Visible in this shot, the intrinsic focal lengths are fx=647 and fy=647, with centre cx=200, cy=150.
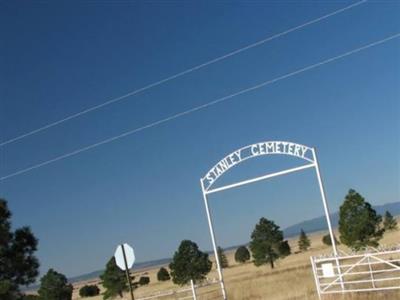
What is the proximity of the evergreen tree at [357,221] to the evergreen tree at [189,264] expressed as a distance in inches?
499

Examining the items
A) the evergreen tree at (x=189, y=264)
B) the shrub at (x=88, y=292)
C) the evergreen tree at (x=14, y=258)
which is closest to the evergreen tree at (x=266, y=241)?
the evergreen tree at (x=189, y=264)

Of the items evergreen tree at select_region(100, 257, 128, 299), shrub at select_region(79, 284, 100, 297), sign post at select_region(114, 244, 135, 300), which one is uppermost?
sign post at select_region(114, 244, 135, 300)

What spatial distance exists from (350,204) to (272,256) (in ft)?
47.1

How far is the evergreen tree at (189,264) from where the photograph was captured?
1772 inches

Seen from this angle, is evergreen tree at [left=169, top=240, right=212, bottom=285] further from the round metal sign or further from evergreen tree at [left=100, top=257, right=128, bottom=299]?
the round metal sign

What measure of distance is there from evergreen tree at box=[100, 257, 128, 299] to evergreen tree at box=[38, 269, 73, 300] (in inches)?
131

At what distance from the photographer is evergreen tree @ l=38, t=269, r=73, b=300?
146 feet

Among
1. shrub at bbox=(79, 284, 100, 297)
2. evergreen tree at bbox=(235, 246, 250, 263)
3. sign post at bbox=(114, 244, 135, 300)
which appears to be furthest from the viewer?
evergreen tree at bbox=(235, 246, 250, 263)

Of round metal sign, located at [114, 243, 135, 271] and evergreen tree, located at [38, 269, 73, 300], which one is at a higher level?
round metal sign, located at [114, 243, 135, 271]

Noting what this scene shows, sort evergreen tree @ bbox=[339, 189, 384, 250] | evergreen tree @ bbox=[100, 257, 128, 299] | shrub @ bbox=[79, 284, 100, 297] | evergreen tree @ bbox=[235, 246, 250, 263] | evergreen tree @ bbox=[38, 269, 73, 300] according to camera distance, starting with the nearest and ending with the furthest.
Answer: evergreen tree @ bbox=[339, 189, 384, 250] < evergreen tree @ bbox=[38, 269, 73, 300] < evergreen tree @ bbox=[100, 257, 128, 299] < shrub @ bbox=[79, 284, 100, 297] < evergreen tree @ bbox=[235, 246, 250, 263]

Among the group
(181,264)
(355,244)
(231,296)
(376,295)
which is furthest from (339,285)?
(181,264)

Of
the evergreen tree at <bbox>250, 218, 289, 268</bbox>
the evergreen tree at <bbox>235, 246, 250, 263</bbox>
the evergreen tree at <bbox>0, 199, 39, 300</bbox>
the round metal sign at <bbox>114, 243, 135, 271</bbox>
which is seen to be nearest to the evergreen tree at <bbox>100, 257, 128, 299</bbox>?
the evergreen tree at <bbox>250, 218, 289, 268</bbox>

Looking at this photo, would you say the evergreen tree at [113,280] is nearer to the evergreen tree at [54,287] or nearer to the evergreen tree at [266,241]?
the evergreen tree at [54,287]

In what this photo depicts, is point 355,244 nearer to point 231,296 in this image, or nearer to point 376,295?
point 231,296
